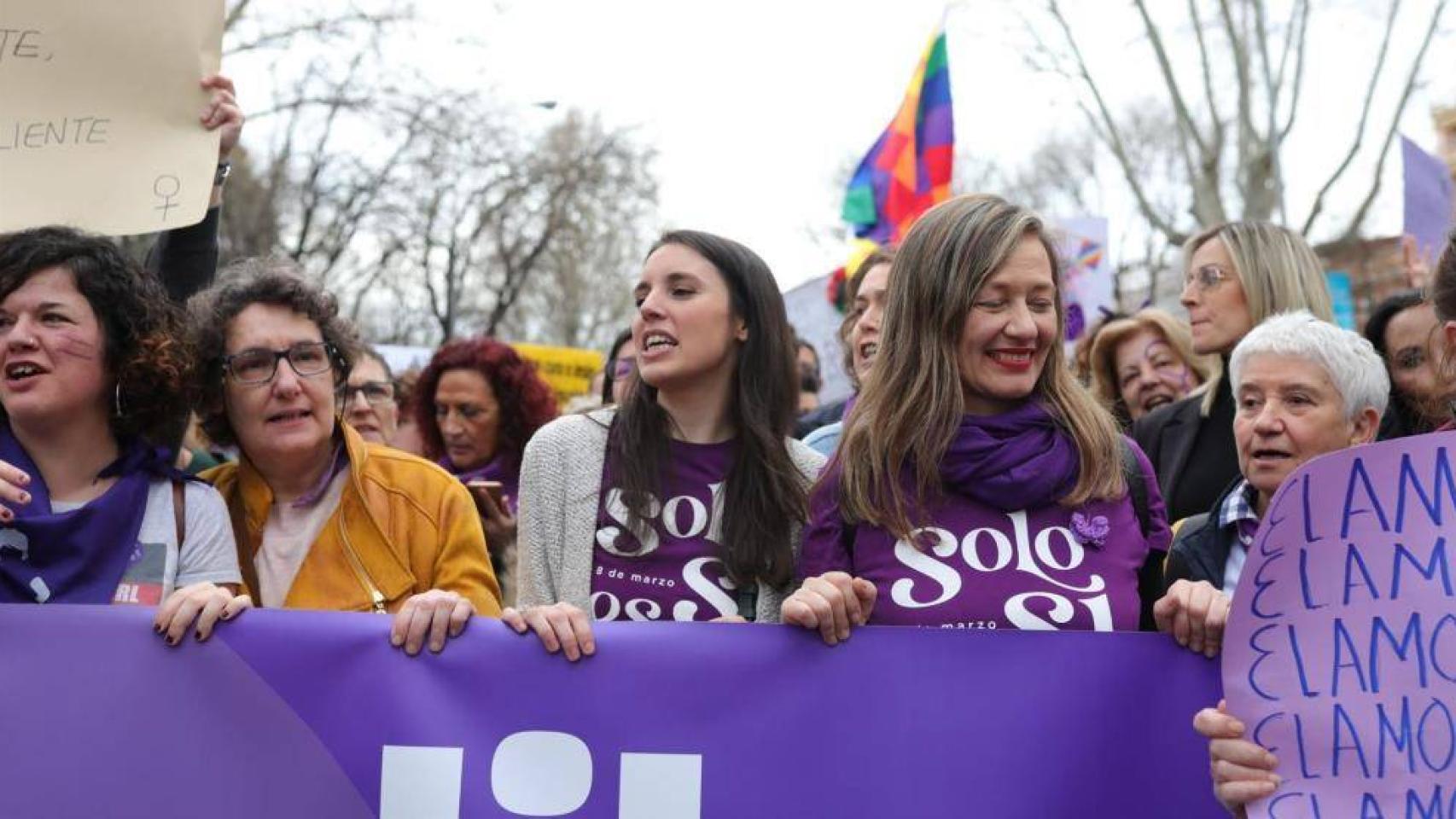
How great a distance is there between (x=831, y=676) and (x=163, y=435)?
1472 millimetres

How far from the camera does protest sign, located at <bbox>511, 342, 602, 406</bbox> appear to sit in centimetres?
1274

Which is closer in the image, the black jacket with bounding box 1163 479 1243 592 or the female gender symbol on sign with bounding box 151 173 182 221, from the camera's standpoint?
the black jacket with bounding box 1163 479 1243 592

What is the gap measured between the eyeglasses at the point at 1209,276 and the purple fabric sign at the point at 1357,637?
102 inches

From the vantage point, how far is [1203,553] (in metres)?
3.23

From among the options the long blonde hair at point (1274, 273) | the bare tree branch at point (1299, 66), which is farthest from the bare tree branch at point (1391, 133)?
the long blonde hair at point (1274, 273)

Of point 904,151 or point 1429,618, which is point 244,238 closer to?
point 904,151

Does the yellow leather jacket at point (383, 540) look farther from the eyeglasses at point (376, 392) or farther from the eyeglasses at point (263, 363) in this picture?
the eyeglasses at point (376, 392)

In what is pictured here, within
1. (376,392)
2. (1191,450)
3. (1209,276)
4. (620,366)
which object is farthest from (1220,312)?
(376,392)

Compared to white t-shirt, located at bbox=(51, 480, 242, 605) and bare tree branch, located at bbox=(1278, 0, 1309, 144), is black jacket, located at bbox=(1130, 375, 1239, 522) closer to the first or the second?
white t-shirt, located at bbox=(51, 480, 242, 605)

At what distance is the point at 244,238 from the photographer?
27.7 metres

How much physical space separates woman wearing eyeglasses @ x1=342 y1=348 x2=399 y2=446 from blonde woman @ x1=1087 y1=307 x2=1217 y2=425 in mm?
2649

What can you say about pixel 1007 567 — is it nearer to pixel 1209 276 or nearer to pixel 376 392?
pixel 1209 276

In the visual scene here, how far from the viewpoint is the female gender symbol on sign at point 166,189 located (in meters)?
3.33

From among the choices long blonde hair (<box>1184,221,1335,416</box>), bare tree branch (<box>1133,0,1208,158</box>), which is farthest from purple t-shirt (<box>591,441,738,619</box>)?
bare tree branch (<box>1133,0,1208,158</box>)
